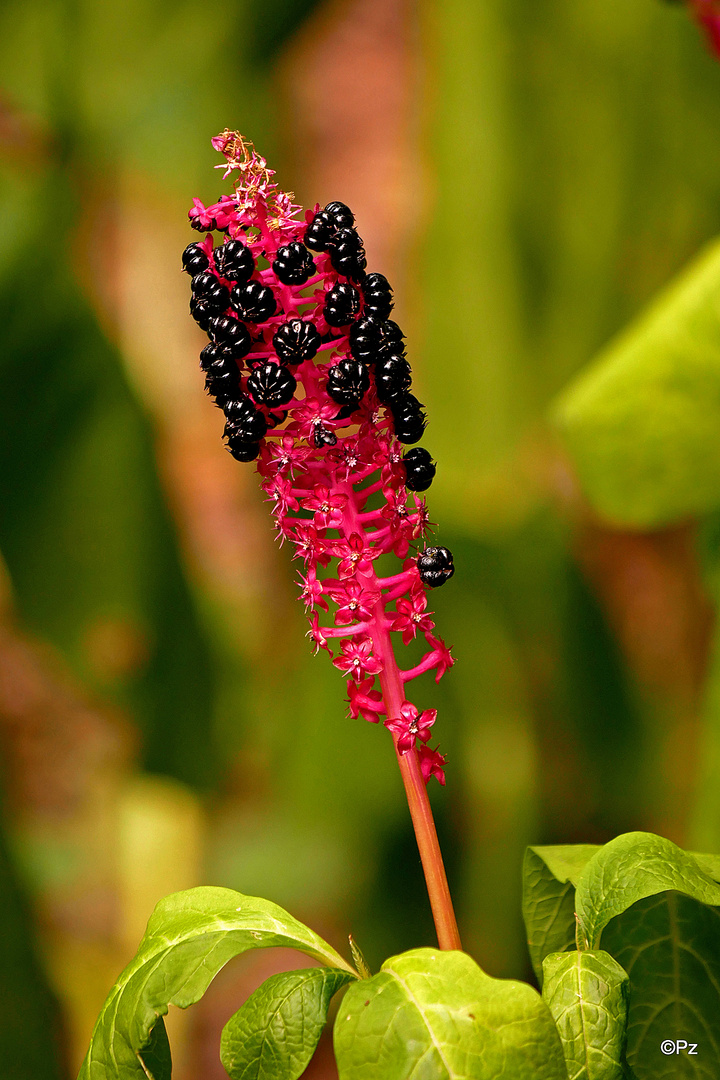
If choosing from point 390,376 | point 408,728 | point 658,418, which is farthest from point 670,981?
point 658,418

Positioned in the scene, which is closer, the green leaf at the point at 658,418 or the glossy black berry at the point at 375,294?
the glossy black berry at the point at 375,294

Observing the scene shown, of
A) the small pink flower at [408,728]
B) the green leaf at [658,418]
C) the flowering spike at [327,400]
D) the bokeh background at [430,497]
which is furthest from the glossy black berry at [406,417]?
the bokeh background at [430,497]

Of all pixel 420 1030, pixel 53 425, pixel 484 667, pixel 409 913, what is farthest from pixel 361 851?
pixel 420 1030

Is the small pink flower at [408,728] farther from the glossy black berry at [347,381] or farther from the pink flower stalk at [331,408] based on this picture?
the glossy black berry at [347,381]

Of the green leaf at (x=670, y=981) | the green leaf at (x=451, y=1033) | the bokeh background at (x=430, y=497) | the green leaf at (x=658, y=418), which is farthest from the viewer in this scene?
the bokeh background at (x=430, y=497)

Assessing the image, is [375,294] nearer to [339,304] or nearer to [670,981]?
[339,304]

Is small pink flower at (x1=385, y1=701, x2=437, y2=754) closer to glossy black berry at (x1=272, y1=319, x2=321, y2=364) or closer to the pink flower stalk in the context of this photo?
the pink flower stalk

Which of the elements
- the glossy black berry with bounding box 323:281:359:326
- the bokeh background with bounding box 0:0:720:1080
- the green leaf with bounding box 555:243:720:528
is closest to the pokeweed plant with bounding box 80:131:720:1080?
the glossy black berry with bounding box 323:281:359:326
